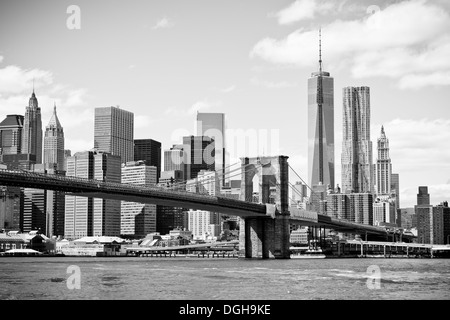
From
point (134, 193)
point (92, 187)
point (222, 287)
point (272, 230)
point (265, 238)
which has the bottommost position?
point (222, 287)

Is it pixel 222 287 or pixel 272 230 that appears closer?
pixel 222 287

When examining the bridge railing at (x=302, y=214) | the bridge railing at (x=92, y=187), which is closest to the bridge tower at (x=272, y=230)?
the bridge railing at (x=302, y=214)

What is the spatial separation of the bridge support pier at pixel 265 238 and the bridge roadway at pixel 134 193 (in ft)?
4.94

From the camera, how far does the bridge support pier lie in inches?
3812

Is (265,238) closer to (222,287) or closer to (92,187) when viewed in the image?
(92,187)

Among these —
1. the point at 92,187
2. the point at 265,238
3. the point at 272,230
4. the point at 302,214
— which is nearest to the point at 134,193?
the point at 92,187

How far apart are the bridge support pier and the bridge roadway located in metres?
1.51

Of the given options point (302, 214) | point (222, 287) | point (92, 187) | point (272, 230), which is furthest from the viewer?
point (302, 214)

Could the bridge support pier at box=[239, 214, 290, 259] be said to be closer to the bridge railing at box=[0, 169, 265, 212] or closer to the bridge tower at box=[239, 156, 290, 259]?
the bridge tower at box=[239, 156, 290, 259]

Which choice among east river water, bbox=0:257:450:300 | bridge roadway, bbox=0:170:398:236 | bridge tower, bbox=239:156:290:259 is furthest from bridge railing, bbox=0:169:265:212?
east river water, bbox=0:257:450:300

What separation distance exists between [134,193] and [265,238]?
24.8 meters

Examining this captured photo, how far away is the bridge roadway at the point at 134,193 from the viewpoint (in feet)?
229

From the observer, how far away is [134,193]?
7850cm
